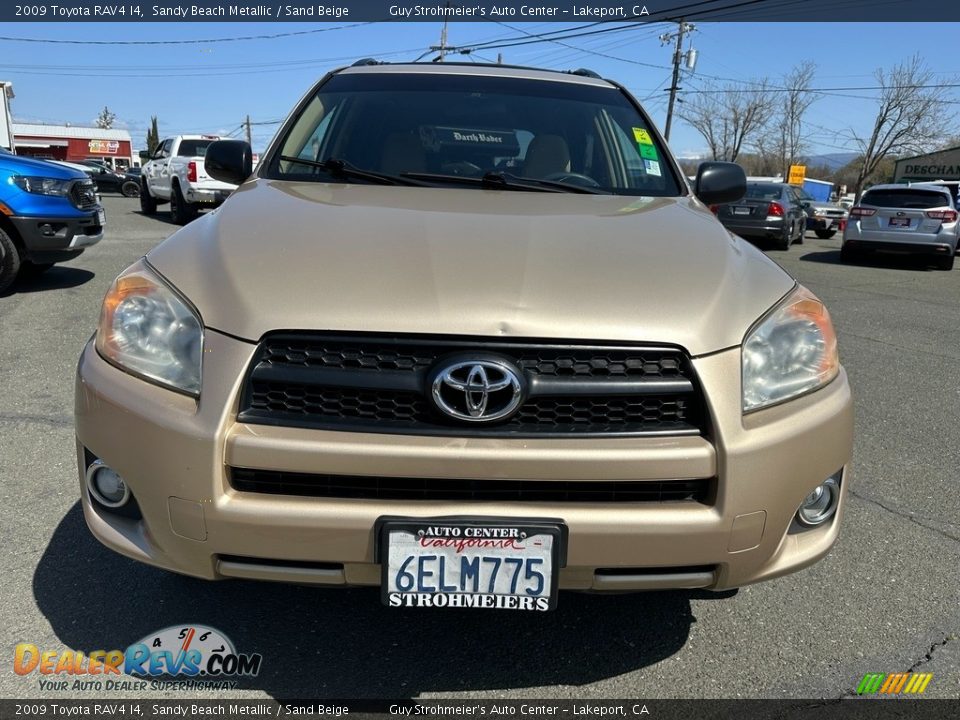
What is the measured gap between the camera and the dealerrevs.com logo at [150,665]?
2.12m

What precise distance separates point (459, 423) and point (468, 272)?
1.29 ft

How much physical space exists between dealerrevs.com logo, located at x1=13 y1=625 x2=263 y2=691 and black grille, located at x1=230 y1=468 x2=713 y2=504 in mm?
711

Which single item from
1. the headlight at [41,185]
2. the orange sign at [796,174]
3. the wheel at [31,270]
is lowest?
the orange sign at [796,174]

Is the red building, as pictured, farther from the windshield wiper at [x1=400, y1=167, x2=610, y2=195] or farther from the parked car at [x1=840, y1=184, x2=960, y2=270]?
the windshield wiper at [x1=400, y1=167, x2=610, y2=195]

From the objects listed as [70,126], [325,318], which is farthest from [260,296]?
→ [70,126]

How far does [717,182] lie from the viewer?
11.0 feet

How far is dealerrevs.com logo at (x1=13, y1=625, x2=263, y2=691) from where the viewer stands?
2125 millimetres

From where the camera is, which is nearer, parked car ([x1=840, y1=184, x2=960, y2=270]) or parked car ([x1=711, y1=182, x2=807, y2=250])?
parked car ([x1=840, y1=184, x2=960, y2=270])

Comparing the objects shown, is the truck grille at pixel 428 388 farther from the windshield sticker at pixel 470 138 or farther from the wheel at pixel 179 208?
the wheel at pixel 179 208

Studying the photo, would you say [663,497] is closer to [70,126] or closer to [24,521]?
[24,521]

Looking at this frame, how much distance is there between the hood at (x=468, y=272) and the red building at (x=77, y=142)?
274 ft

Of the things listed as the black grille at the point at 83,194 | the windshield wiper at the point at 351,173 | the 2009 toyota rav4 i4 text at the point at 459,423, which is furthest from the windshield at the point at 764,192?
the 2009 toyota rav4 i4 text at the point at 459,423

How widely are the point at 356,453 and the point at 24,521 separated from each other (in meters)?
1.89

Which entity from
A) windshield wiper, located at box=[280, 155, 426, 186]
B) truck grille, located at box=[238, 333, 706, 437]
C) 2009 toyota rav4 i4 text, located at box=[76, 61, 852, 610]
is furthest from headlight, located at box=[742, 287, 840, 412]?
windshield wiper, located at box=[280, 155, 426, 186]
